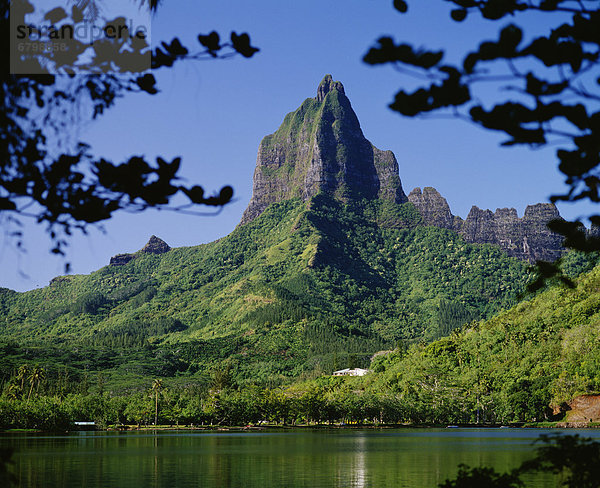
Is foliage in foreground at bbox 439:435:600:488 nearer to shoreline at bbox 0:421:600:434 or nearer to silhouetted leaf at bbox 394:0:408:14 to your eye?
silhouetted leaf at bbox 394:0:408:14

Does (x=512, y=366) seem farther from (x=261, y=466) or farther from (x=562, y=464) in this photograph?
(x=562, y=464)

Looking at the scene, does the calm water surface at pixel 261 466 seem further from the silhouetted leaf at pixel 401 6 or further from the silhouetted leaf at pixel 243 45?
the silhouetted leaf at pixel 401 6

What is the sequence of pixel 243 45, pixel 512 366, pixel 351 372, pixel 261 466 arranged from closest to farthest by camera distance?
pixel 243 45 < pixel 261 466 < pixel 512 366 < pixel 351 372

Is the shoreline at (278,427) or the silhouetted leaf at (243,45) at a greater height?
the silhouetted leaf at (243,45)

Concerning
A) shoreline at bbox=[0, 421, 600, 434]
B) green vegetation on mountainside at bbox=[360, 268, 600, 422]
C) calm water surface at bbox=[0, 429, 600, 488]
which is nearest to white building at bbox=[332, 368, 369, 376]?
green vegetation on mountainside at bbox=[360, 268, 600, 422]

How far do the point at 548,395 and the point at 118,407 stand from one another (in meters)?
77.5

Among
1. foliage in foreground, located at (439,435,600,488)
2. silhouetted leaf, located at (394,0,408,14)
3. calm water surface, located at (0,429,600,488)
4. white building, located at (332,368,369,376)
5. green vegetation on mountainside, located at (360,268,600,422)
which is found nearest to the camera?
silhouetted leaf, located at (394,0,408,14)

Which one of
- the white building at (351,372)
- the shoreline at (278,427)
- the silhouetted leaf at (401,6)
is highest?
the silhouetted leaf at (401,6)

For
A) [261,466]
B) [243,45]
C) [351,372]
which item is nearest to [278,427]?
[351,372]

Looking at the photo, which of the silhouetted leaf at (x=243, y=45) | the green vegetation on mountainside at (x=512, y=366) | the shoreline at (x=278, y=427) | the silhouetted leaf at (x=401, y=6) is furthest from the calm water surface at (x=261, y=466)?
the shoreline at (x=278, y=427)

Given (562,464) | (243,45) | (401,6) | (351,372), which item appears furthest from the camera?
(351,372)

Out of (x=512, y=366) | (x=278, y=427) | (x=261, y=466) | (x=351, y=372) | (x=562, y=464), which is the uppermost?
(x=562, y=464)

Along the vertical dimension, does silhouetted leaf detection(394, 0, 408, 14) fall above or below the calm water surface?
above

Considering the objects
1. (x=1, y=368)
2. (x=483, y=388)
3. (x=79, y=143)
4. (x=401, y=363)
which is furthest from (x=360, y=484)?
(x=1, y=368)
